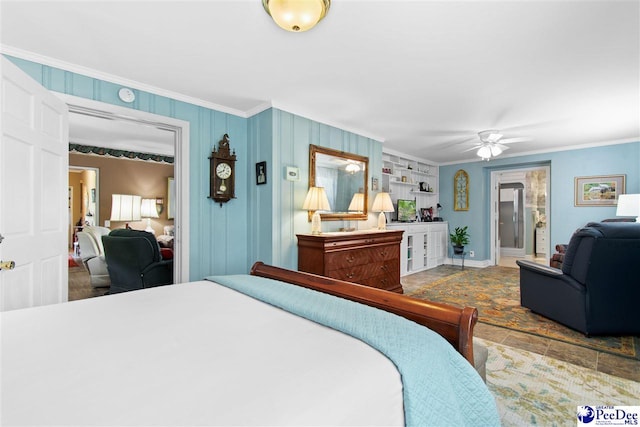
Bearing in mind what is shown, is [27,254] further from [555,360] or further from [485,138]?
[485,138]

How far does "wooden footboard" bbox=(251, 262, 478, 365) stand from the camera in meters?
1.14

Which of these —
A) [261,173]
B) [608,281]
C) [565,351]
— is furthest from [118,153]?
[608,281]

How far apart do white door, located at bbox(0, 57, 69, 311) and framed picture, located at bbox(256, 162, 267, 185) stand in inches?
66.7

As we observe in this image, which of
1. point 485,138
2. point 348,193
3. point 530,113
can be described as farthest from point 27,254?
point 485,138

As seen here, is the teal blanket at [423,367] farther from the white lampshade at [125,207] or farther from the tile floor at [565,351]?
the white lampshade at [125,207]

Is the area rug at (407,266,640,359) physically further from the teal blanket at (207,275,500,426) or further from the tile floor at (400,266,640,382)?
the teal blanket at (207,275,500,426)

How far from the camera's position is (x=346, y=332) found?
1.09 metres

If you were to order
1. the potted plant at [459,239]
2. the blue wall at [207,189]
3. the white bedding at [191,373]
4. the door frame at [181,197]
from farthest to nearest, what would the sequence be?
the potted plant at [459,239] → the door frame at [181,197] → the blue wall at [207,189] → the white bedding at [191,373]

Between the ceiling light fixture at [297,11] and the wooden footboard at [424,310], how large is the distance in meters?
1.43

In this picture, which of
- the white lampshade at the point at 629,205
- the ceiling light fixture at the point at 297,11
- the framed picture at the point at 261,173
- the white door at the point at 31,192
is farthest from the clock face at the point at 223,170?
the white lampshade at the point at 629,205

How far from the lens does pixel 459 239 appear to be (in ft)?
21.0

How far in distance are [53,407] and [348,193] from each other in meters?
3.78

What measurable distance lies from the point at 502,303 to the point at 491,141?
239 cm

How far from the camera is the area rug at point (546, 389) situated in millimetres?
1684
